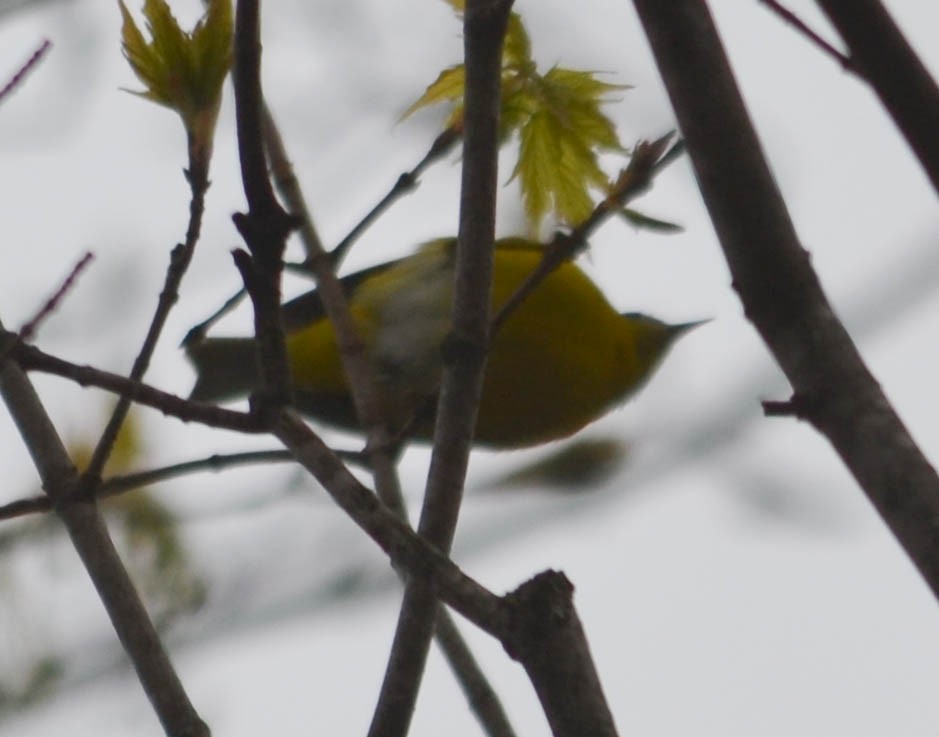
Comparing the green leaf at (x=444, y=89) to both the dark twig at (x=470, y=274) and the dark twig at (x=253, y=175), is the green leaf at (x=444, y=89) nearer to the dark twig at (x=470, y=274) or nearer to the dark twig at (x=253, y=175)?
the dark twig at (x=470, y=274)

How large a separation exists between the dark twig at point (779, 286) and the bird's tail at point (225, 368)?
2570 millimetres

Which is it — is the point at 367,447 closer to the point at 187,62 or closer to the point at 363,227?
the point at 363,227

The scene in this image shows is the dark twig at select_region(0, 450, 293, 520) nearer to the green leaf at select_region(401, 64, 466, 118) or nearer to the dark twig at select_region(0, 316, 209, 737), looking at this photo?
the dark twig at select_region(0, 316, 209, 737)

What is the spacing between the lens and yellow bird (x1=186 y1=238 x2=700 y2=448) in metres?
3.40

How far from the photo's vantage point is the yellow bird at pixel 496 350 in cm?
340

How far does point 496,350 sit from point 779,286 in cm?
218

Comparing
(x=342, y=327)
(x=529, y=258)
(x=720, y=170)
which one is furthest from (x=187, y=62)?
(x=529, y=258)

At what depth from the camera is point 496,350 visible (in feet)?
11.2

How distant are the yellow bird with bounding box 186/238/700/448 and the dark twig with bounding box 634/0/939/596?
6.63ft

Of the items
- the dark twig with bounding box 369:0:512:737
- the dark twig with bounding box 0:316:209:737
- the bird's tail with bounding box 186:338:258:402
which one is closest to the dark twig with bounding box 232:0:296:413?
the dark twig with bounding box 369:0:512:737

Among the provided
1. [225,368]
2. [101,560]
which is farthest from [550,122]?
[225,368]

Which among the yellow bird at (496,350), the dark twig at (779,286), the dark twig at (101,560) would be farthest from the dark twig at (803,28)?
the yellow bird at (496,350)

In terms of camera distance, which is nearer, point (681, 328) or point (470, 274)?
point (470, 274)

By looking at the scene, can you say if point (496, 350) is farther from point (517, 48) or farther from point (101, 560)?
point (101, 560)
